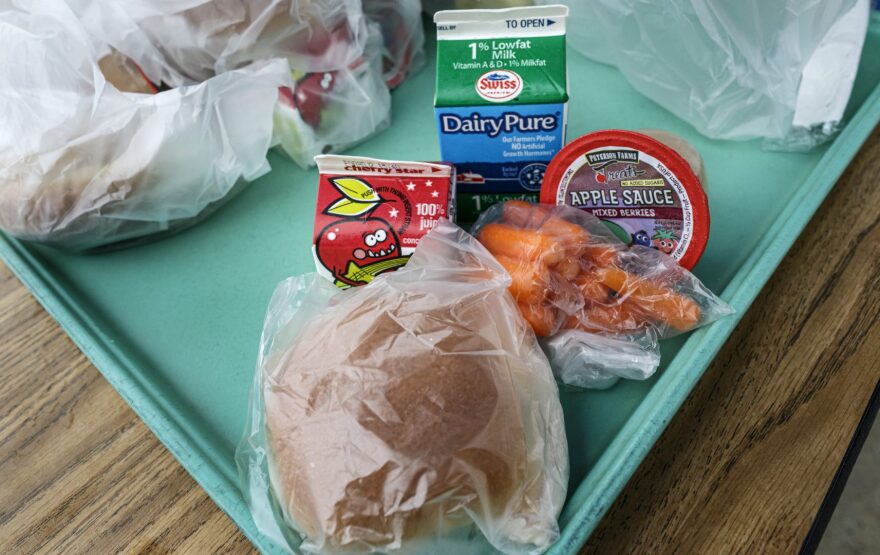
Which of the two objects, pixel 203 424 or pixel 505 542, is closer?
pixel 505 542

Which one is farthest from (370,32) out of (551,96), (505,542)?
(505,542)

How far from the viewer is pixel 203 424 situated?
0.57 meters

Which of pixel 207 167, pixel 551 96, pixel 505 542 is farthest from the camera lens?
pixel 207 167

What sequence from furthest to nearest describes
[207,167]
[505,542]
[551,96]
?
[207,167]
[551,96]
[505,542]

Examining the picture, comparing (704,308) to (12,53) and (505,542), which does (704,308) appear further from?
(12,53)

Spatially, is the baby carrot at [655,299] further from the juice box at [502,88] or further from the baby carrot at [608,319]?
the juice box at [502,88]

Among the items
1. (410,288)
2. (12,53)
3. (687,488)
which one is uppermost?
(12,53)

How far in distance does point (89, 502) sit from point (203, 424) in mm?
99

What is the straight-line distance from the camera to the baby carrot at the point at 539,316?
55 cm

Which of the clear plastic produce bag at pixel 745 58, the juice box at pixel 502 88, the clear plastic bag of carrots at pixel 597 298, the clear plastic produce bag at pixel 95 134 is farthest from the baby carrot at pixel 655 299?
the clear plastic produce bag at pixel 95 134

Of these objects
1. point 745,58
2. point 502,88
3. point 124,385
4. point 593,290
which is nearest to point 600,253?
point 593,290

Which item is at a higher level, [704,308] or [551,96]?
[551,96]

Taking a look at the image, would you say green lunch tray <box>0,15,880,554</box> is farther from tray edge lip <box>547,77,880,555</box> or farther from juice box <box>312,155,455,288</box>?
juice box <box>312,155,455,288</box>

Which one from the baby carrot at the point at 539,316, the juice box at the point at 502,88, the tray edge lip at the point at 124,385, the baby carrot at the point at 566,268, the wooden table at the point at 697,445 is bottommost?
the wooden table at the point at 697,445
